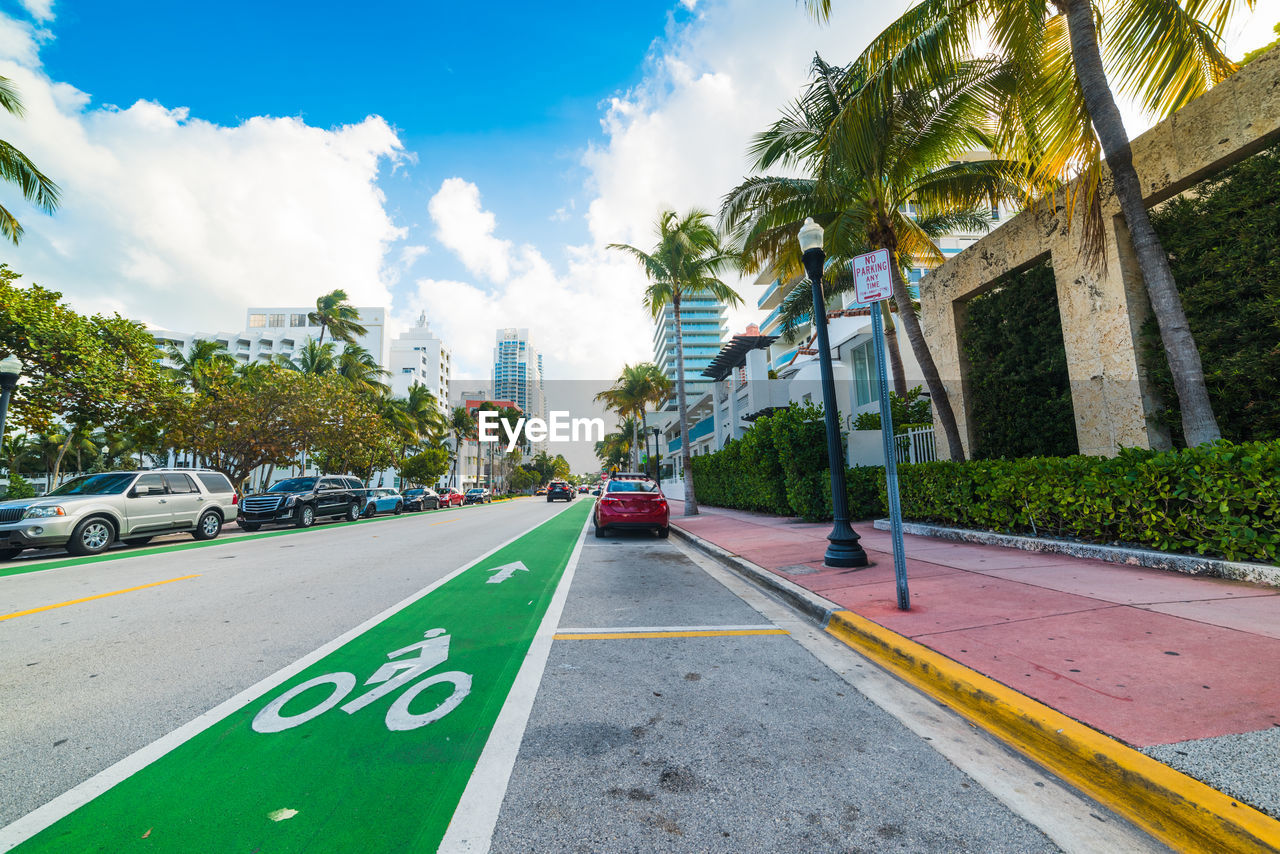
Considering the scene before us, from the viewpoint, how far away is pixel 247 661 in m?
4.32

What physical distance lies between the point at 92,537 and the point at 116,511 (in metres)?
0.67

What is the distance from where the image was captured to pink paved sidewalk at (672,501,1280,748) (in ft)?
9.77

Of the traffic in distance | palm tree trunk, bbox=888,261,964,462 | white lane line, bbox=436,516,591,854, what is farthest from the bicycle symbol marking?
palm tree trunk, bbox=888,261,964,462

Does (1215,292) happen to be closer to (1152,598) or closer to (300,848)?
(1152,598)

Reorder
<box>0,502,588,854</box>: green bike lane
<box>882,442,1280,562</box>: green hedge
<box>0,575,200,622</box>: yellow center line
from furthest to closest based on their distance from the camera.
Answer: <box>0,575,200,622</box>: yellow center line
<box>882,442,1280,562</box>: green hedge
<box>0,502,588,854</box>: green bike lane

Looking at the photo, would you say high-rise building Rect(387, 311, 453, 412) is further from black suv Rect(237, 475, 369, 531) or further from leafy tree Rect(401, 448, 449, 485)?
black suv Rect(237, 475, 369, 531)

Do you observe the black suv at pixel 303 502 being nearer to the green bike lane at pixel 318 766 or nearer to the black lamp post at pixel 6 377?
the black lamp post at pixel 6 377

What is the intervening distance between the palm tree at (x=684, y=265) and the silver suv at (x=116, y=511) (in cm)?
1445

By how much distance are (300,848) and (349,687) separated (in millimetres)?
1780

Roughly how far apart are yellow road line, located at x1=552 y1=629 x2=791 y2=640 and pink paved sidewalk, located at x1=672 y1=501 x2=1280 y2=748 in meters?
0.98

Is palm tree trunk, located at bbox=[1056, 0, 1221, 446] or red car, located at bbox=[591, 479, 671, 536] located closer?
palm tree trunk, located at bbox=[1056, 0, 1221, 446]

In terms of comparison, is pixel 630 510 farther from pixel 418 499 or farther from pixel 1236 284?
pixel 418 499

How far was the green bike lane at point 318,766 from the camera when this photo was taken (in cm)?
220

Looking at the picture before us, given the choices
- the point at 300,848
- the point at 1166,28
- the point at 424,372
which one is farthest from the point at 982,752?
the point at 424,372
